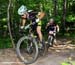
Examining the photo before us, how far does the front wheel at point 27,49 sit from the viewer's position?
22.0 ft

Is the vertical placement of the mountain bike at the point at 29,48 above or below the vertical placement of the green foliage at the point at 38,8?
below

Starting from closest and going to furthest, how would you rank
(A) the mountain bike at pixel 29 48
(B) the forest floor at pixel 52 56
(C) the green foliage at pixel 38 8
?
(A) the mountain bike at pixel 29 48 → (B) the forest floor at pixel 52 56 → (C) the green foliage at pixel 38 8

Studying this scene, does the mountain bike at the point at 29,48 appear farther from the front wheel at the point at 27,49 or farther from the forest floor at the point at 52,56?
the forest floor at the point at 52,56

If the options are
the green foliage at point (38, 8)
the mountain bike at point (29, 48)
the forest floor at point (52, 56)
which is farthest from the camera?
the green foliage at point (38, 8)

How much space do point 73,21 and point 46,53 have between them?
351cm

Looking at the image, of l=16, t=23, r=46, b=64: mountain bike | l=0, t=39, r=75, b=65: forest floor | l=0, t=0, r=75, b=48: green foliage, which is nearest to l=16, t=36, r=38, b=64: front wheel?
l=16, t=23, r=46, b=64: mountain bike

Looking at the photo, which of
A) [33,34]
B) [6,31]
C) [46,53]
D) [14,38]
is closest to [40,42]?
[33,34]

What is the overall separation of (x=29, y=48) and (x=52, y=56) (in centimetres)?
82

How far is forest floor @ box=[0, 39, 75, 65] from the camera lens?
6824mm

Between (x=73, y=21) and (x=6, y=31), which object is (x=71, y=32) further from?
(x=6, y=31)

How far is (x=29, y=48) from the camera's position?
22.6 ft

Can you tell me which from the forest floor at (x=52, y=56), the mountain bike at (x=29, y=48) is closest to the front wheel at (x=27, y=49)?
the mountain bike at (x=29, y=48)

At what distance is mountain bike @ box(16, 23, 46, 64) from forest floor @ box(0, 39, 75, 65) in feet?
0.52

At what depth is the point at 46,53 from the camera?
7.68m
